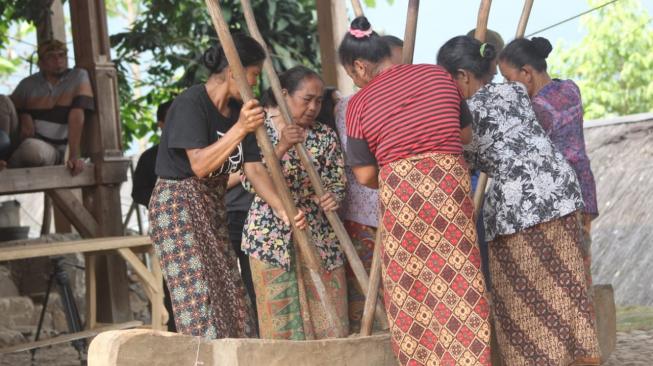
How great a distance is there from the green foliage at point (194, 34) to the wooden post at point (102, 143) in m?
1.66

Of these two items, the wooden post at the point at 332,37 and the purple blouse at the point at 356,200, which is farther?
the wooden post at the point at 332,37

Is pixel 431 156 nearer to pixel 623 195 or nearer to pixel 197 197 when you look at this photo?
pixel 197 197

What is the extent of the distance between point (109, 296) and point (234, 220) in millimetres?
2349

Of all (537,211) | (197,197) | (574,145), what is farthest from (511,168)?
(197,197)

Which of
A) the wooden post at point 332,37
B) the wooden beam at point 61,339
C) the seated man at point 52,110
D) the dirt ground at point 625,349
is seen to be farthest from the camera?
the seated man at point 52,110

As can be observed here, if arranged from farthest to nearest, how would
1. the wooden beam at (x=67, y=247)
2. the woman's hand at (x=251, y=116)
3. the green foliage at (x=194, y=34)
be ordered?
the green foliage at (x=194, y=34)
the wooden beam at (x=67, y=247)
the woman's hand at (x=251, y=116)

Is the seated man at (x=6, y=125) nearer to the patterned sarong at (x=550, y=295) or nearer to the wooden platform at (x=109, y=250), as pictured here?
the wooden platform at (x=109, y=250)

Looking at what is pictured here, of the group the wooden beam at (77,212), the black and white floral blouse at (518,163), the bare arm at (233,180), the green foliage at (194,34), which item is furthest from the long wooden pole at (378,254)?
the green foliage at (194,34)

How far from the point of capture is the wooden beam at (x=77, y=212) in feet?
23.2

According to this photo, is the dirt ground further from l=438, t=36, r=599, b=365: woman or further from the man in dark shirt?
l=438, t=36, r=599, b=365: woman

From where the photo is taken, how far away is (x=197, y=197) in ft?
12.3

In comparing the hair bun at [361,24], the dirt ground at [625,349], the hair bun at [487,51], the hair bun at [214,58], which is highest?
the hair bun at [361,24]

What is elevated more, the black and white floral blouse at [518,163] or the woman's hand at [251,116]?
the woman's hand at [251,116]

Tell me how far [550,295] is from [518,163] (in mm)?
521
